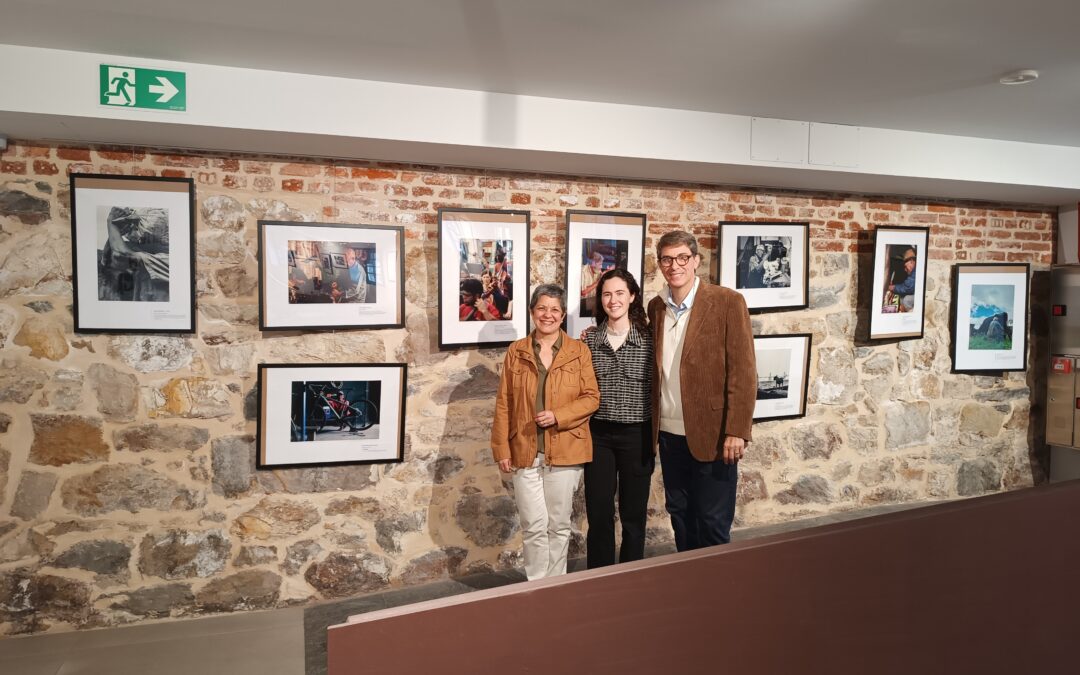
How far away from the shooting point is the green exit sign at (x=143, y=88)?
2502mm

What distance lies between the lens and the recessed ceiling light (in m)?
2.71

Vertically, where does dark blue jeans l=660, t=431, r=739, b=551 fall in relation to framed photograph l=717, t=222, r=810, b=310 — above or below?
below

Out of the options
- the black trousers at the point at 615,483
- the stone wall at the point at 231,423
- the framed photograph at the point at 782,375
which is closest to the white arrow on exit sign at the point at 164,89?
the stone wall at the point at 231,423

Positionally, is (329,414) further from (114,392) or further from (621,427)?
(621,427)

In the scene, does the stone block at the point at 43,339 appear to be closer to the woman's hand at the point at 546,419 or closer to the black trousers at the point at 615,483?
the woman's hand at the point at 546,419

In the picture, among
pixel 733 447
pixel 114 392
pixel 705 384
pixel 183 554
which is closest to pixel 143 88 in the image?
pixel 114 392

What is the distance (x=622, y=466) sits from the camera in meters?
2.95

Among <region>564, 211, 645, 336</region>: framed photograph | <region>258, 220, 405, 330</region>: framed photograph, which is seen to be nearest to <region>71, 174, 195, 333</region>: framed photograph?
<region>258, 220, 405, 330</region>: framed photograph

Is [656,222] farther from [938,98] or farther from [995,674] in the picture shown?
[995,674]

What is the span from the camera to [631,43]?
95.2 inches

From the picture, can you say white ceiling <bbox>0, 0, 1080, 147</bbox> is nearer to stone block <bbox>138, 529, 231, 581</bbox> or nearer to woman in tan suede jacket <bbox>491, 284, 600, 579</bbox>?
woman in tan suede jacket <bbox>491, 284, 600, 579</bbox>

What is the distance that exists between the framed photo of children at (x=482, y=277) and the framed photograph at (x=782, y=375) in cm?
166

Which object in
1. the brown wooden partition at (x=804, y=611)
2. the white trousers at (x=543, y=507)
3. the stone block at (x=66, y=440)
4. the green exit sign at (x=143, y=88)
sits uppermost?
the green exit sign at (x=143, y=88)

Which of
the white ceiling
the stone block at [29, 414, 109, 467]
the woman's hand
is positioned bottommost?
the stone block at [29, 414, 109, 467]
